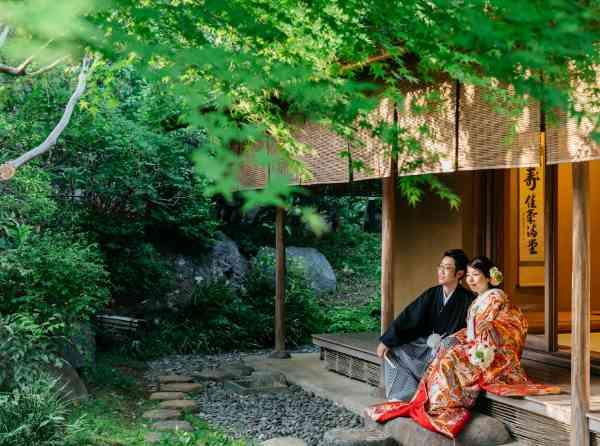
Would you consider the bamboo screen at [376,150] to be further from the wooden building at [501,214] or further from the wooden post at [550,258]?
the wooden post at [550,258]

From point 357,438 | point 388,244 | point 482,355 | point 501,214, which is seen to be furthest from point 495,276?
point 501,214

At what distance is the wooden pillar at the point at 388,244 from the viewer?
8.17 metres

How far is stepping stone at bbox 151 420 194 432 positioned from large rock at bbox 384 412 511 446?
213 centimetres

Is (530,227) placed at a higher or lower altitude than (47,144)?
lower

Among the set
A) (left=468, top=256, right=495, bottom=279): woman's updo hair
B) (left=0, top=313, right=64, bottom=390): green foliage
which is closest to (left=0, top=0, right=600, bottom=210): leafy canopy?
(left=468, top=256, right=495, bottom=279): woman's updo hair

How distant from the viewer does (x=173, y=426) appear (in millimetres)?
7863

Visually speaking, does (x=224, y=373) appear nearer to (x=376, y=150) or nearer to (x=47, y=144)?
(x=47, y=144)

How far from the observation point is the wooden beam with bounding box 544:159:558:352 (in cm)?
796

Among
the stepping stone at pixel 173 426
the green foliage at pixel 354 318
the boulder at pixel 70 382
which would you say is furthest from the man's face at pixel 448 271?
the green foliage at pixel 354 318

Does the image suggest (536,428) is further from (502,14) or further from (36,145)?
(36,145)

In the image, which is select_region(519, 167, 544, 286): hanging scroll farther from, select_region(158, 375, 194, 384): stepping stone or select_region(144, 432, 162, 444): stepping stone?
select_region(144, 432, 162, 444): stepping stone

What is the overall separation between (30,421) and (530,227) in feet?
18.8

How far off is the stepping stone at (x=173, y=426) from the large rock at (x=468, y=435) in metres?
2.13

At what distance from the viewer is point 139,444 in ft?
23.4
